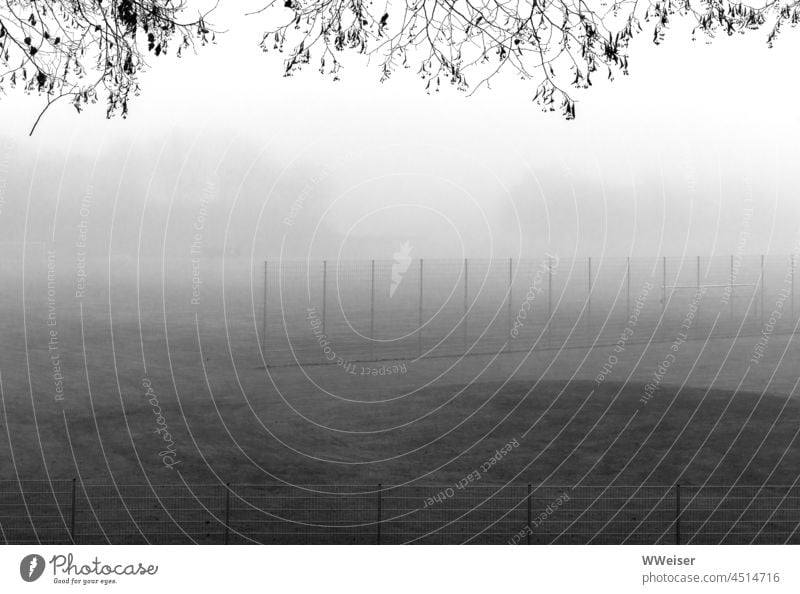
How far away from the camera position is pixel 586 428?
19234 mm

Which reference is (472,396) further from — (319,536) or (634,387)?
(319,536)

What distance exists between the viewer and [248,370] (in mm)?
27234

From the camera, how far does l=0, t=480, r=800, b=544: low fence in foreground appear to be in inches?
461

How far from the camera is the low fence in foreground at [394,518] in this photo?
11.7 meters

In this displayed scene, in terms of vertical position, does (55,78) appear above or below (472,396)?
above

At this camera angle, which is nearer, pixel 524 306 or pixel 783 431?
pixel 783 431

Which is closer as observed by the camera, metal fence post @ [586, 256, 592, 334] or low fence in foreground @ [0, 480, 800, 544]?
low fence in foreground @ [0, 480, 800, 544]

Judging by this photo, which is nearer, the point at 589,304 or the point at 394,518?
the point at 394,518

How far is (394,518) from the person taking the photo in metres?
12.6

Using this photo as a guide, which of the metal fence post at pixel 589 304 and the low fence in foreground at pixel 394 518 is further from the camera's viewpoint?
the metal fence post at pixel 589 304

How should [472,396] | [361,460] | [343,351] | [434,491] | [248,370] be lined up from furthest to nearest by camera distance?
[343,351]
[248,370]
[472,396]
[361,460]
[434,491]
